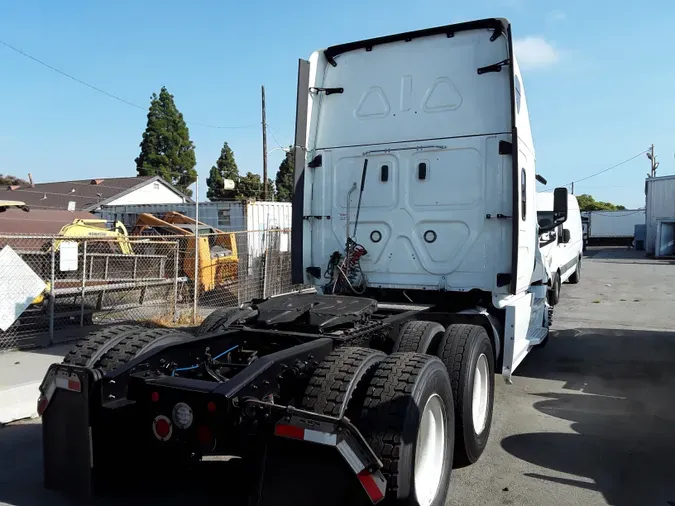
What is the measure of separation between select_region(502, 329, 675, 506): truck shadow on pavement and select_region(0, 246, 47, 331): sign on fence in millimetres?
6613

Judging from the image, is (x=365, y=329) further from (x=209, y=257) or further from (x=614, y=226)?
(x=614, y=226)

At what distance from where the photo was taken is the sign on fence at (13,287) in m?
7.74

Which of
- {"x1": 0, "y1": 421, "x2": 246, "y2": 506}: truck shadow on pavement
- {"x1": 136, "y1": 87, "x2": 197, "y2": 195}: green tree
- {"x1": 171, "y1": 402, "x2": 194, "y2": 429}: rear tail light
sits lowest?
{"x1": 0, "y1": 421, "x2": 246, "y2": 506}: truck shadow on pavement

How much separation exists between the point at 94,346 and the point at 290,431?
6.17 ft

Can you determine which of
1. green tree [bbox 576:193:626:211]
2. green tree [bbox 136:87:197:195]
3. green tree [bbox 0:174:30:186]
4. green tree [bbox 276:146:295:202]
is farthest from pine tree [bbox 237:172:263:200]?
green tree [bbox 576:193:626:211]

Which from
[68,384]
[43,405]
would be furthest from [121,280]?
[68,384]

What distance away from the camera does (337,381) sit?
10.8ft

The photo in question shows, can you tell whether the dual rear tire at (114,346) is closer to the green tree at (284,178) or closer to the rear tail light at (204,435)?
the rear tail light at (204,435)

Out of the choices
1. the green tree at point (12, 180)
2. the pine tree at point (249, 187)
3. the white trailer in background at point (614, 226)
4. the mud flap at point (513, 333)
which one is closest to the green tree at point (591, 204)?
the white trailer in background at point (614, 226)

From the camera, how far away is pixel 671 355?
8.47 metres

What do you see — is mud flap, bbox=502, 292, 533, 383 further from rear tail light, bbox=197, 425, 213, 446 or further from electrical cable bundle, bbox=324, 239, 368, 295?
rear tail light, bbox=197, 425, 213, 446

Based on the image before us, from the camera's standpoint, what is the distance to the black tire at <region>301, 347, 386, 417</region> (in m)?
3.17

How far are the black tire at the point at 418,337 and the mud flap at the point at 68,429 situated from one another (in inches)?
87.5

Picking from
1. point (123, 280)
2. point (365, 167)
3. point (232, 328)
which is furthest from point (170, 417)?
point (123, 280)
